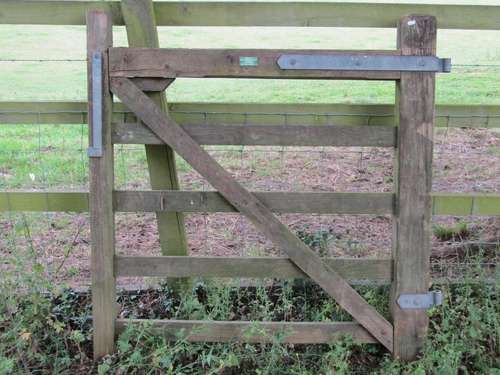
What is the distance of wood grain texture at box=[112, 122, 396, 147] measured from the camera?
3385 mm

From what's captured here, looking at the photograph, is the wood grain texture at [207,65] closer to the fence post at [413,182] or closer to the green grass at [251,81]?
the fence post at [413,182]

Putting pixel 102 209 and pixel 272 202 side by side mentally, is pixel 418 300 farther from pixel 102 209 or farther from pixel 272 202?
pixel 102 209

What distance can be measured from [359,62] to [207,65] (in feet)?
2.93

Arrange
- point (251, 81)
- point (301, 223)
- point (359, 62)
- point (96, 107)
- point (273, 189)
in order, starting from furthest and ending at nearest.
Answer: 1. point (251, 81)
2. point (273, 189)
3. point (301, 223)
4. point (96, 107)
5. point (359, 62)

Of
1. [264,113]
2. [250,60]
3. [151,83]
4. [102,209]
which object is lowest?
[102,209]

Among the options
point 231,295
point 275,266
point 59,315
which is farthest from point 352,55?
point 59,315

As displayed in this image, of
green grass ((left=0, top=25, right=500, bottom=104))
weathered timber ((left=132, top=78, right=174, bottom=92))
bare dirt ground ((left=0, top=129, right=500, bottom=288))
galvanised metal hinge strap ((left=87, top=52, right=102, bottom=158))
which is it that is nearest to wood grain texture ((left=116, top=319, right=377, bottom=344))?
bare dirt ground ((left=0, top=129, right=500, bottom=288))

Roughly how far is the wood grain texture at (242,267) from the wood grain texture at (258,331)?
0.31 metres

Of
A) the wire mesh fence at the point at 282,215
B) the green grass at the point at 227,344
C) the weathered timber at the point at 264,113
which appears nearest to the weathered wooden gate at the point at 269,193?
the green grass at the point at 227,344

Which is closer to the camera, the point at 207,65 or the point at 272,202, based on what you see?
the point at 207,65

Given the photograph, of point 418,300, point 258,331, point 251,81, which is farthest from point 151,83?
point 251,81

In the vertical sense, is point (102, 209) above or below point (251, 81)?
below

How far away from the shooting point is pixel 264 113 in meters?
3.85

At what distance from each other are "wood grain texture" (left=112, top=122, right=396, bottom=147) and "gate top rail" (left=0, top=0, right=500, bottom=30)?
0.64 metres
